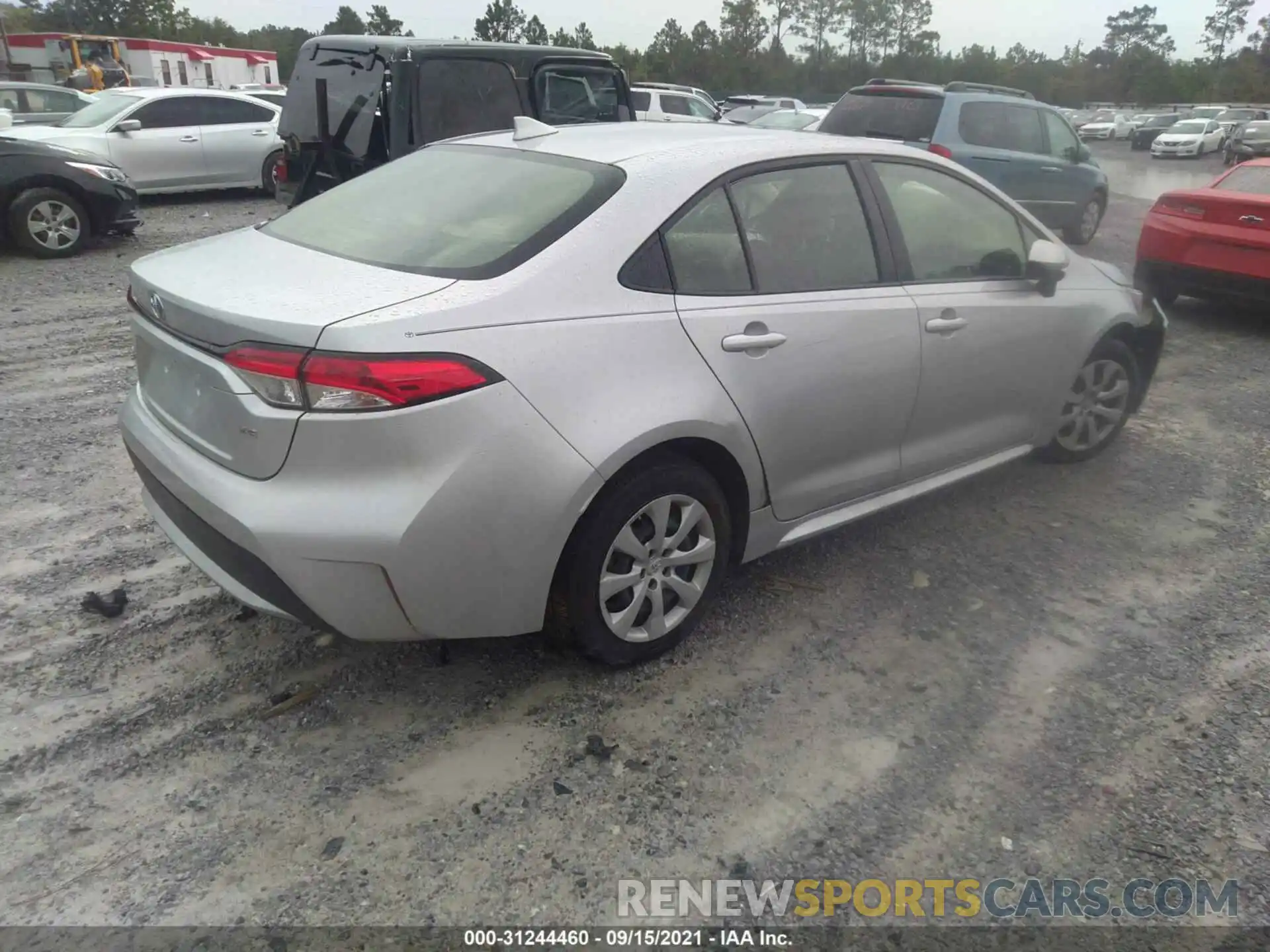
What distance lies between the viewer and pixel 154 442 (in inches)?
113

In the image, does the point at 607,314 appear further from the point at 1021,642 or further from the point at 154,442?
the point at 1021,642

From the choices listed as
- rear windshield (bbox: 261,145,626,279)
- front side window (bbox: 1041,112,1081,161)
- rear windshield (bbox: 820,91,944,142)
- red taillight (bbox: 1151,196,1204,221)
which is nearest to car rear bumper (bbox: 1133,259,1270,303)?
red taillight (bbox: 1151,196,1204,221)

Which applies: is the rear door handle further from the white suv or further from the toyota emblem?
the white suv

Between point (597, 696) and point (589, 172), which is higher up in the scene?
point (589, 172)

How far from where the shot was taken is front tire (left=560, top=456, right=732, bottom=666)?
9.16ft

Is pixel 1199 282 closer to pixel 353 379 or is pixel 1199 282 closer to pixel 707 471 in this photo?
pixel 707 471

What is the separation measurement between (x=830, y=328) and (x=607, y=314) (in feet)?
3.04

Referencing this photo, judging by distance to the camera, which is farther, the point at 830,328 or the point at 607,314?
the point at 830,328

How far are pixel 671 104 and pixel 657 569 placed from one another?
15688mm

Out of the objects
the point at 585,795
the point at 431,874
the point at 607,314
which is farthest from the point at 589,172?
the point at 431,874

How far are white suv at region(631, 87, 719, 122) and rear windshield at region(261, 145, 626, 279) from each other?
13217 mm

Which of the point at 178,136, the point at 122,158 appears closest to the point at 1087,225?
the point at 178,136

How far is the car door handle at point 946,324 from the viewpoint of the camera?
3.62m

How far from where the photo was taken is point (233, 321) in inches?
99.1
